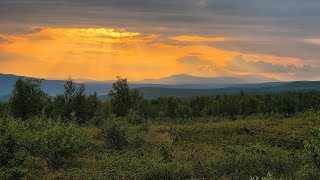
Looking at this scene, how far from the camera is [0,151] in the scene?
2728cm

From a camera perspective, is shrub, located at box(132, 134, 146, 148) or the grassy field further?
shrub, located at box(132, 134, 146, 148)

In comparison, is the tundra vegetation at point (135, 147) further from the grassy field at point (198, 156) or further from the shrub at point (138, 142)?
the shrub at point (138, 142)

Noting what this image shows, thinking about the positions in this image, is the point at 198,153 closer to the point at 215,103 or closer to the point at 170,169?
the point at 170,169

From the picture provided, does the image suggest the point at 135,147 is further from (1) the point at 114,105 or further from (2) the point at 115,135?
(1) the point at 114,105

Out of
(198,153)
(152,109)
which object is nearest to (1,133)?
(198,153)

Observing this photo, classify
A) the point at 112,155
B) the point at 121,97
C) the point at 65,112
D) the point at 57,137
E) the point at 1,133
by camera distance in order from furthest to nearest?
the point at 121,97
the point at 65,112
the point at 112,155
the point at 57,137
the point at 1,133

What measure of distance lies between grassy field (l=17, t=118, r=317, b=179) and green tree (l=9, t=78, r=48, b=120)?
18.8m

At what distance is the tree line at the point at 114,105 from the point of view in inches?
2451

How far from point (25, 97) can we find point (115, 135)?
2661cm

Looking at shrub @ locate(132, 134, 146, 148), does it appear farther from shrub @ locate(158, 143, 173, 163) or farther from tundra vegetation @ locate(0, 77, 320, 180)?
shrub @ locate(158, 143, 173, 163)

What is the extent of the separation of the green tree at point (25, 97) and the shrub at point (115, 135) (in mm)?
24254

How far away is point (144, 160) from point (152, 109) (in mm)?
54745

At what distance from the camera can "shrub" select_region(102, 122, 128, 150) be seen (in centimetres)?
4218

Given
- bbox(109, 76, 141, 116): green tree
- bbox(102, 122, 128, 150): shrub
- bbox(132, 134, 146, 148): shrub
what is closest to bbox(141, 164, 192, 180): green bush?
bbox(102, 122, 128, 150): shrub
